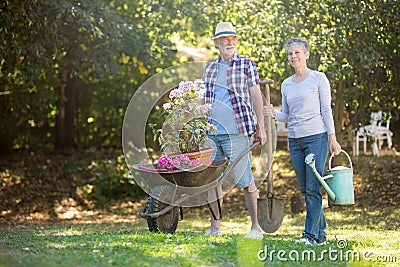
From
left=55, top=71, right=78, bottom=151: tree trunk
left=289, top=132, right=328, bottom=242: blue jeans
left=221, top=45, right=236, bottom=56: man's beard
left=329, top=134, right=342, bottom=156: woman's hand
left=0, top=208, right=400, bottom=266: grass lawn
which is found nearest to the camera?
left=0, top=208, right=400, bottom=266: grass lawn

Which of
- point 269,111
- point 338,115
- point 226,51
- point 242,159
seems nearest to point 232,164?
point 242,159

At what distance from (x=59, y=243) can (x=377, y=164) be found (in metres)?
7.41

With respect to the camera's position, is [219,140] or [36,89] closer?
[219,140]

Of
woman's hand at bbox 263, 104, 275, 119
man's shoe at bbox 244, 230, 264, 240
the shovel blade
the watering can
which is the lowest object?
man's shoe at bbox 244, 230, 264, 240

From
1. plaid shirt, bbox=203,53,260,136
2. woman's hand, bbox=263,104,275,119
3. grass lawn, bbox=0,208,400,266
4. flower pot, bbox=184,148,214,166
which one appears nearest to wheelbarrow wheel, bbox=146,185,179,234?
grass lawn, bbox=0,208,400,266

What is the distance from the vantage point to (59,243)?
14.8 feet

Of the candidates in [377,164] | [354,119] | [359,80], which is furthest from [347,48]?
[377,164]

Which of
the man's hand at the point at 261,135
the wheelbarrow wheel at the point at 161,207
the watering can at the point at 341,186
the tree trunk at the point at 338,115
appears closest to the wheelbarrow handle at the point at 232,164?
the man's hand at the point at 261,135

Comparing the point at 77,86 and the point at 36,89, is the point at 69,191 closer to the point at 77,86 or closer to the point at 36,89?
the point at 36,89

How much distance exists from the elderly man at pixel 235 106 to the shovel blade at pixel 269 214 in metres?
0.37

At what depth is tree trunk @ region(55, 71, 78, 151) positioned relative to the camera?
1279 centimetres

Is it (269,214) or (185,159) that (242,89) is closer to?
(185,159)

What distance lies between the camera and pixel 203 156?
16.4 ft

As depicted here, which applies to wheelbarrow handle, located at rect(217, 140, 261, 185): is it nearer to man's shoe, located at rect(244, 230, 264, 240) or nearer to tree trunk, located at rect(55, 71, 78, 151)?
man's shoe, located at rect(244, 230, 264, 240)
